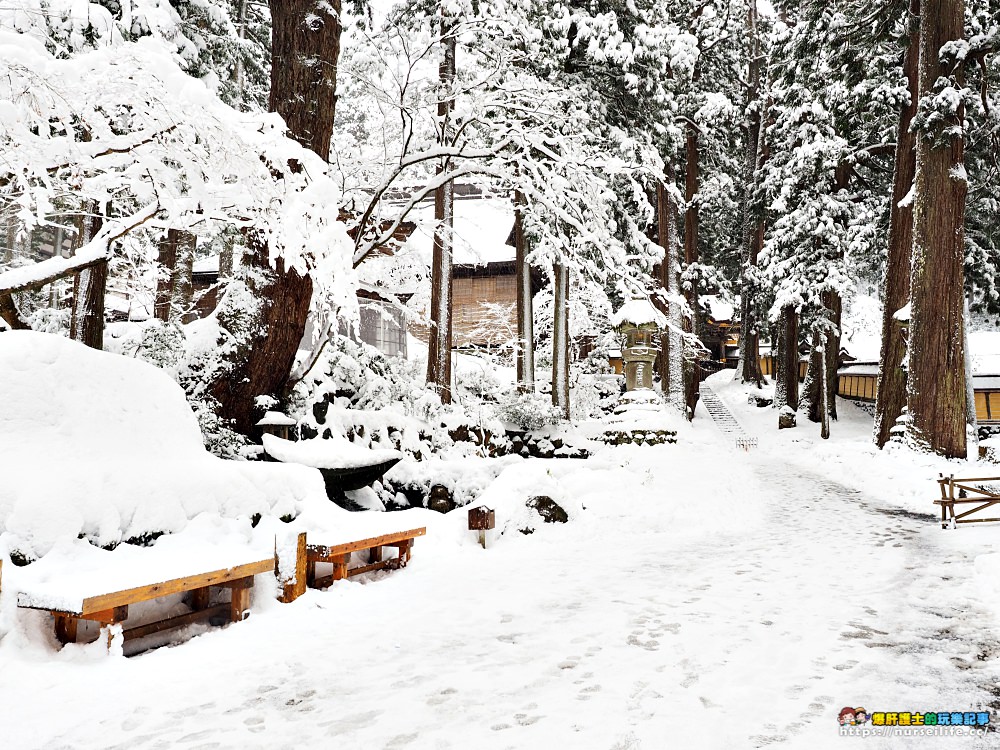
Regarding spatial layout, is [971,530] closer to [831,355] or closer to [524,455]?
[524,455]

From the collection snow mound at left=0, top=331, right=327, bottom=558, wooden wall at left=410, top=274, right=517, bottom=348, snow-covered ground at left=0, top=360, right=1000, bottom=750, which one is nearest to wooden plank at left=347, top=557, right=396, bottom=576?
snow-covered ground at left=0, top=360, right=1000, bottom=750

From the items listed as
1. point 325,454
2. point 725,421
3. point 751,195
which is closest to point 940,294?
point 325,454

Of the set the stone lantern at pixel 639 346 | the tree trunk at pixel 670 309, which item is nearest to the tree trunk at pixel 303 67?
the stone lantern at pixel 639 346

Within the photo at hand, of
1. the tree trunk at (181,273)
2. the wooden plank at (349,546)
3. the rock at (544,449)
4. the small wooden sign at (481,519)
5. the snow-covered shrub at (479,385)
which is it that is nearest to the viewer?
the wooden plank at (349,546)

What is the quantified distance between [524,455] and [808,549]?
8914mm

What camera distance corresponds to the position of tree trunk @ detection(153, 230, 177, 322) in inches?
483

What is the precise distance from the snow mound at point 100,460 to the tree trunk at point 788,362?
26142mm

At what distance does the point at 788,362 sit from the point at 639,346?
761 cm

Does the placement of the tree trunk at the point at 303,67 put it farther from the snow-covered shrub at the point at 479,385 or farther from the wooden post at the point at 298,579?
the snow-covered shrub at the point at 479,385

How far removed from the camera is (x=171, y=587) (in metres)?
4.65

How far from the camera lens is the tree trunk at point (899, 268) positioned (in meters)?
17.4

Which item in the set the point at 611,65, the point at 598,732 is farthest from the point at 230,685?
the point at 611,65

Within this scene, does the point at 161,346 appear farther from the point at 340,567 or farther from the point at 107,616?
the point at 107,616

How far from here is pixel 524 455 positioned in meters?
16.9
